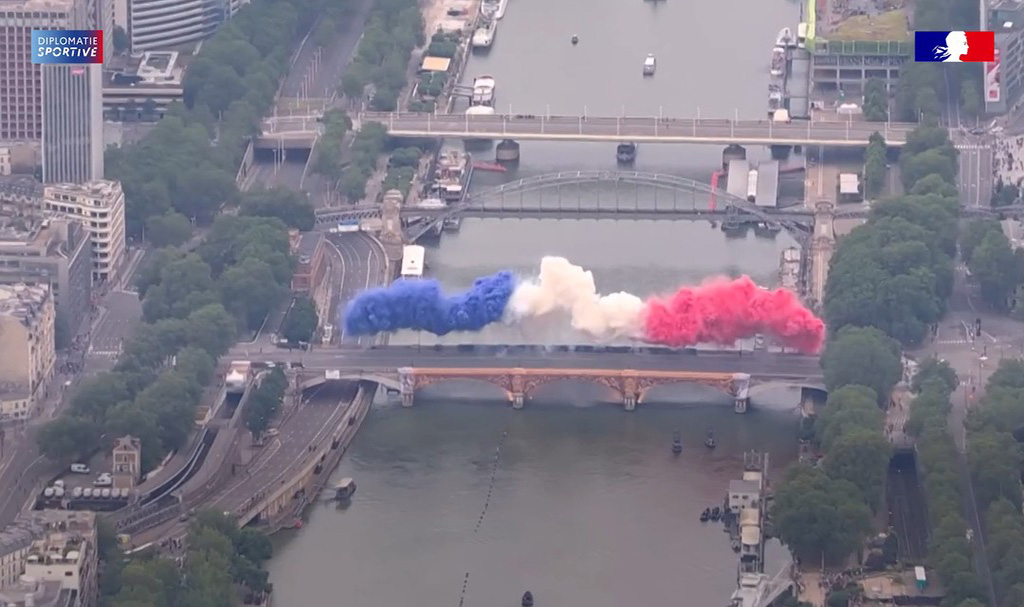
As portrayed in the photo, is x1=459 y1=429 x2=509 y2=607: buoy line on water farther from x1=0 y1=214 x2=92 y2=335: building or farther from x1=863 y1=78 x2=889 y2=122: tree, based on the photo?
x1=863 y1=78 x2=889 y2=122: tree

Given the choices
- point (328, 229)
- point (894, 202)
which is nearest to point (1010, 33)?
point (894, 202)

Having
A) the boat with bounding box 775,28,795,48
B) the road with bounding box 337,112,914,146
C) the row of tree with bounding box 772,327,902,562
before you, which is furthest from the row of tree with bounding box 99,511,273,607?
the boat with bounding box 775,28,795,48

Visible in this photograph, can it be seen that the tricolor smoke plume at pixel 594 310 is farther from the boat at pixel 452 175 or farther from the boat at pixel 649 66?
the boat at pixel 649 66

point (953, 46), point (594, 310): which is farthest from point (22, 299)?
point (953, 46)

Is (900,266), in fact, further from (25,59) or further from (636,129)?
(25,59)

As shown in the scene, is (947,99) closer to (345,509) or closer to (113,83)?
(113,83)

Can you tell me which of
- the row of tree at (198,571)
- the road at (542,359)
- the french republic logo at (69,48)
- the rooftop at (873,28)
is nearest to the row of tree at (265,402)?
the road at (542,359)
